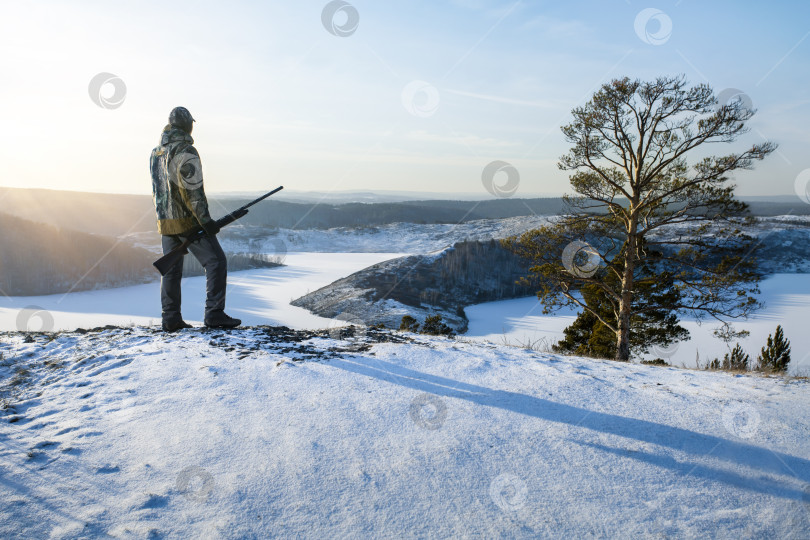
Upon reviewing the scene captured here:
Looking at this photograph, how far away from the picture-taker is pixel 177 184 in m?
7.16

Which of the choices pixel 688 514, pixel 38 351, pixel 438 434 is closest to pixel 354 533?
pixel 438 434

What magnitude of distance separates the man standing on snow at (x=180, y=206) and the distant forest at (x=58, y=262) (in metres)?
70.7

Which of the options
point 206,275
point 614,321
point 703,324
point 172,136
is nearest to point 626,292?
point 614,321

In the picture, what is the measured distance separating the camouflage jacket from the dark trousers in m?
0.29

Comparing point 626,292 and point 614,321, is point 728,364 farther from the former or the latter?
point 614,321

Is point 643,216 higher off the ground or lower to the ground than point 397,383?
higher

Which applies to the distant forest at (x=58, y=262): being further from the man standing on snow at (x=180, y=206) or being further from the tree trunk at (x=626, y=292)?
the tree trunk at (x=626, y=292)

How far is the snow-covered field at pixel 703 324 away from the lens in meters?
40.9

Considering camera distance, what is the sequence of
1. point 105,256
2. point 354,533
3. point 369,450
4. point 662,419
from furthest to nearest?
1. point 105,256
2. point 662,419
3. point 369,450
4. point 354,533

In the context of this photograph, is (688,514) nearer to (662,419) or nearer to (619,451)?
(619,451)

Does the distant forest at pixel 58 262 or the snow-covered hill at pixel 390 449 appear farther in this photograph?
the distant forest at pixel 58 262

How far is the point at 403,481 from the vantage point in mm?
3525

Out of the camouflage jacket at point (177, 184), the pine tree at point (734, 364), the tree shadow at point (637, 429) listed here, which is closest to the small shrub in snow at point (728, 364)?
the pine tree at point (734, 364)

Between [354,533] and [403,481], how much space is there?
65 centimetres
